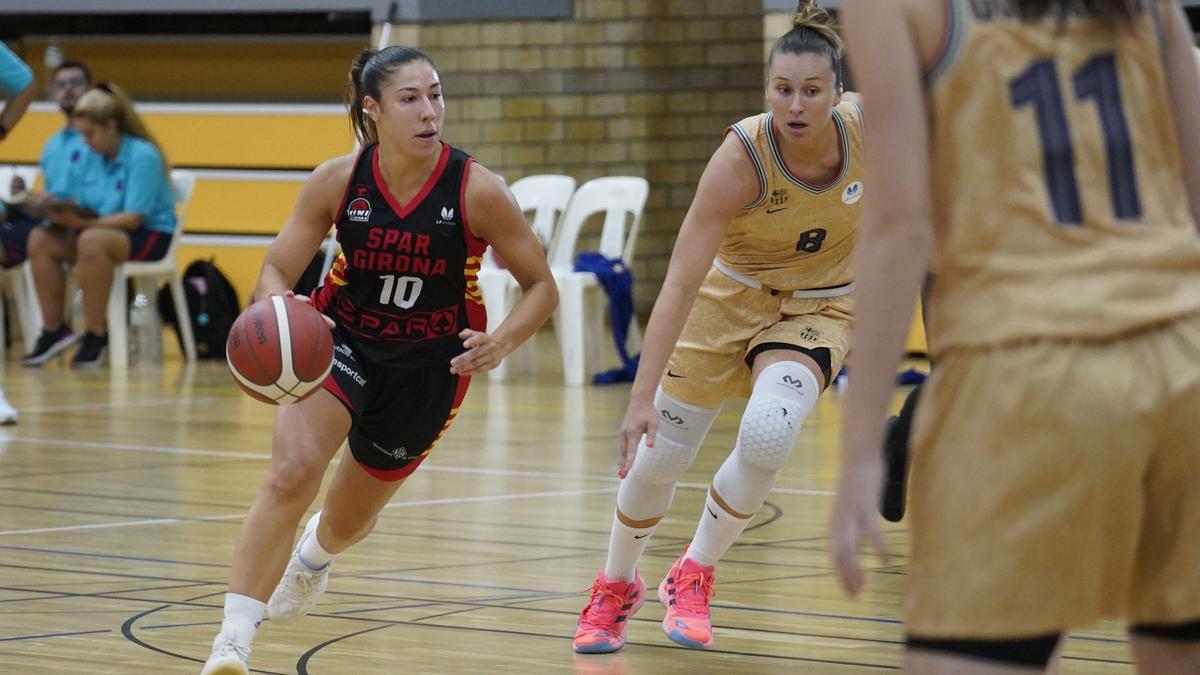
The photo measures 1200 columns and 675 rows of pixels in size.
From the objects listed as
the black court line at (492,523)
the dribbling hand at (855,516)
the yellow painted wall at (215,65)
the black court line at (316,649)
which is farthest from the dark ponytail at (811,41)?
the yellow painted wall at (215,65)

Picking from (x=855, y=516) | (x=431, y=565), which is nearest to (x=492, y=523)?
(x=431, y=565)

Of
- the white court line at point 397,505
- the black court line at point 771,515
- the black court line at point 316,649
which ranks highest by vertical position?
the black court line at point 316,649

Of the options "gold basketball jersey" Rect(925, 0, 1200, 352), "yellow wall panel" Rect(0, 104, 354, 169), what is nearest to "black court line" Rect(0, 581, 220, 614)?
"gold basketball jersey" Rect(925, 0, 1200, 352)

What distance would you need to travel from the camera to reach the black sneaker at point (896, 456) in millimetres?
4023

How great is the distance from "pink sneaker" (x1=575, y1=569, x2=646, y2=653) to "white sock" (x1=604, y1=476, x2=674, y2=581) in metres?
0.03

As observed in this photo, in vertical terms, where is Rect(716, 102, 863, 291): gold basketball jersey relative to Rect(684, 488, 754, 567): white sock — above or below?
above

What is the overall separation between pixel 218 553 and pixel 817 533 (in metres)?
1.85

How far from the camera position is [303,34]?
13.5 meters

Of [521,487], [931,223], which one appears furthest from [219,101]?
[931,223]

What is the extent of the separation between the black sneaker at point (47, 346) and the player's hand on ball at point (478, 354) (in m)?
7.91

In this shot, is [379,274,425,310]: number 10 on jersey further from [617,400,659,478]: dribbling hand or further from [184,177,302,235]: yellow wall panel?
[184,177,302,235]: yellow wall panel

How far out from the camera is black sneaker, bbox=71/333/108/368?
1102 cm

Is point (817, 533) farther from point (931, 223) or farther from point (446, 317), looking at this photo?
point (931, 223)

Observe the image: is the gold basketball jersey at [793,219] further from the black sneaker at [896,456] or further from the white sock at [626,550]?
the white sock at [626,550]
